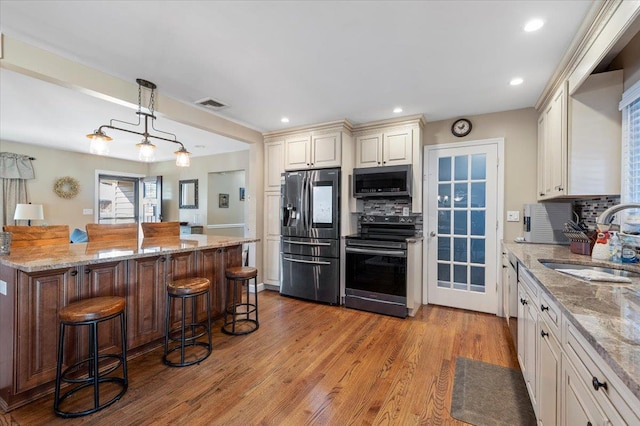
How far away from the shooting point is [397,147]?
3615 mm

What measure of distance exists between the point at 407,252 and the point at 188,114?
2.97 meters

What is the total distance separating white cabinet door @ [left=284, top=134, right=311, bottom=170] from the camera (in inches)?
158

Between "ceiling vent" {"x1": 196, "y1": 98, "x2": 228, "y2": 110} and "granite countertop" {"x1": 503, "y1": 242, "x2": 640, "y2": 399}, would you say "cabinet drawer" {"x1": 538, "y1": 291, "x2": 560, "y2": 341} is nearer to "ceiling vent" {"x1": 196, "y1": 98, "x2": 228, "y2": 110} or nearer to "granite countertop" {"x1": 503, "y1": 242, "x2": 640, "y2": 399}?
"granite countertop" {"x1": 503, "y1": 242, "x2": 640, "y2": 399}

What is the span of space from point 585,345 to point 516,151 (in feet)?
9.80

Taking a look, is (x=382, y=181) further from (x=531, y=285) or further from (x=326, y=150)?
(x=531, y=285)

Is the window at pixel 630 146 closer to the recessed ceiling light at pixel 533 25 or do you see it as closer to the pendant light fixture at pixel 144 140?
the recessed ceiling light at pixel 533 25

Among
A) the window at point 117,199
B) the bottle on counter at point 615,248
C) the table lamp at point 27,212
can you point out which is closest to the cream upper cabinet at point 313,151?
the bottle on counter at point 615,248

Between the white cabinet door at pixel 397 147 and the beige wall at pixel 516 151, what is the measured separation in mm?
825

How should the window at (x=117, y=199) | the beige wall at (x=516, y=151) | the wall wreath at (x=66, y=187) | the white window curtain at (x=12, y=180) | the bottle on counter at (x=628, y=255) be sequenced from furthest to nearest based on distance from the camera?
the window at (x=117, y=199) → the wall wreath at (x=66, y=187) → the white window curtain at (x=12, y=180) → the beige wall at (x=516, y=151) → the bottle on counter at (x=628, y=255)

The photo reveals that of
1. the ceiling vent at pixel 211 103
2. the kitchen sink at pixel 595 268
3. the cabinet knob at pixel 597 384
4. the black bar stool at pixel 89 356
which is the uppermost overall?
the ceiling vent at pixel 211 103

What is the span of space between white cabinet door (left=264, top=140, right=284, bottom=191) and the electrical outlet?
9.82 feet

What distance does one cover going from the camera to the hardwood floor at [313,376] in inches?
67.7

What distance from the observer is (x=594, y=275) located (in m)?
1.59

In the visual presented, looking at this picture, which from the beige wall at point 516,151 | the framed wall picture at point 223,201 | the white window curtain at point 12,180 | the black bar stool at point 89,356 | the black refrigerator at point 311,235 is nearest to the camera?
the black bar stool at point 89,356
